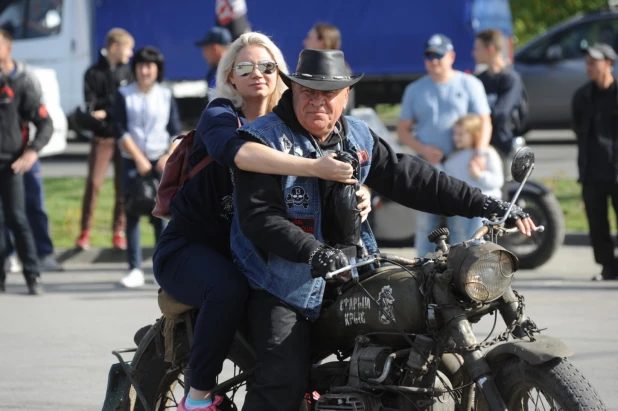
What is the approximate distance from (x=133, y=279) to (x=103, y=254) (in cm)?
177

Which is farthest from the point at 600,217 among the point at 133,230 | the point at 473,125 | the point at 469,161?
the point at 133,230

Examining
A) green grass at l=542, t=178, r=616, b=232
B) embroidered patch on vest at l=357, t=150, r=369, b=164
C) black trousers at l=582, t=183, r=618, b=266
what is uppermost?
embroidered patch on vest at l=357, t=150, r=369, b=164

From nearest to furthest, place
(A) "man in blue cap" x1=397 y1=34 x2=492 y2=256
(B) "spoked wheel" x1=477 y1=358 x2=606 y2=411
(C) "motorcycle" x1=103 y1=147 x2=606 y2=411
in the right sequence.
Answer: (B) "spoked wheel" x1=477 y1=358 x2=606 y2=411 < (C) "motorcycle" x1=103 y1=147 x2=606 y2=411 < (A) "man in blue cap" x1=397 y1=34 x2=492 y2=256

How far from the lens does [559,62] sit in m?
19.1

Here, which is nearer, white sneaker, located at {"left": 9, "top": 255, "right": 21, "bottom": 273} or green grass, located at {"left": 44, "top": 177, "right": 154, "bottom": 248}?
white sneaker, located at {"left": 9, "top": 255, "right": 21, "bottom": 273}

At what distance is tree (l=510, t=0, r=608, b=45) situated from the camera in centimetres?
2377

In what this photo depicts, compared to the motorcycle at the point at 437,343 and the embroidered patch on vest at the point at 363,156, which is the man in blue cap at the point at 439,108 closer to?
the embroidered patch on vest at the point at 363,156

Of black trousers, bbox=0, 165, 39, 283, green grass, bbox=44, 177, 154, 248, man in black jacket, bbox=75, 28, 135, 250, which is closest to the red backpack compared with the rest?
black trousers, bbox=0, 165, 39, 283

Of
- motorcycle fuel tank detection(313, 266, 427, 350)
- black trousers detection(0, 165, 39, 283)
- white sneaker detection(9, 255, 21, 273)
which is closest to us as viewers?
motorcycle fuel tank detection(313, 266, 427, 350)

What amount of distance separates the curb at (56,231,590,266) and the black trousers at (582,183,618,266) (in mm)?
→ 1748

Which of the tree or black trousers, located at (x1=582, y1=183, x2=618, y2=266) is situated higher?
the tree

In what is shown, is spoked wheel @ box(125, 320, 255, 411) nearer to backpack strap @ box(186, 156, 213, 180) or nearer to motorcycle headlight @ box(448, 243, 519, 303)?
backpack strap @ box(186, 156, 213, 180)

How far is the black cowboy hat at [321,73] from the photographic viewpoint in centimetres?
435

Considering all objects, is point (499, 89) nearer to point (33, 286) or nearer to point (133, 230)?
point (133, 230)
